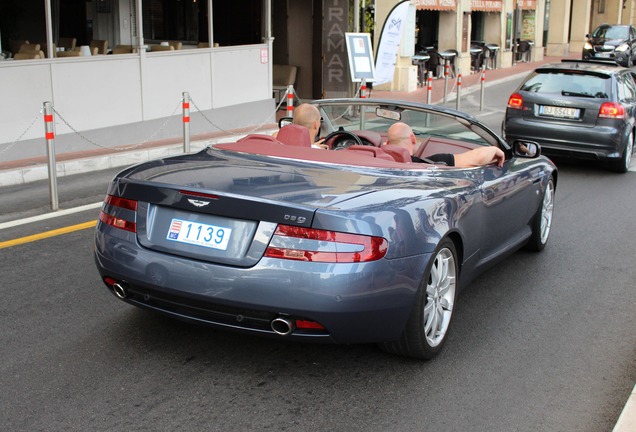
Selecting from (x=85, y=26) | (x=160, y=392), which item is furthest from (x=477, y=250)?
(x=85, y=26)

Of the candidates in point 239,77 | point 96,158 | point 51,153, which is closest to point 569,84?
point 239,77

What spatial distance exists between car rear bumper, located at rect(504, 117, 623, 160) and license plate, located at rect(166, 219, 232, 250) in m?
8.68

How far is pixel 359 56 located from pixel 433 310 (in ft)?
43.5

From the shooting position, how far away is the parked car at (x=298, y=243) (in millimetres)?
4066

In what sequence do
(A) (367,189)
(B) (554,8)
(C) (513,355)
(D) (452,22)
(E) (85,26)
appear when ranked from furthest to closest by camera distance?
(B) (554,8) < (D) (452,22) < (E) (85,26) < (C) (513,355) < (A) (367,189)

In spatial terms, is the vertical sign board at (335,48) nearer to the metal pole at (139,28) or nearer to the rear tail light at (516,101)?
the metal pole at (139,28)

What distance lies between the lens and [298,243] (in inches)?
160

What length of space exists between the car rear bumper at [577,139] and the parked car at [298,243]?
704cm

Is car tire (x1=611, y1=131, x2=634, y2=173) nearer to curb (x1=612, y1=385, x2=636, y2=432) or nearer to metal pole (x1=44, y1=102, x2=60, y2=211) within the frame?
metal pole (x1=44, y1=102, x2=60, y2=211)

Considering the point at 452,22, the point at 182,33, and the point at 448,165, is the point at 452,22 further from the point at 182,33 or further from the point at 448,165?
the point at 448,165

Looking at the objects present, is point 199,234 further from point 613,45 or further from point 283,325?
point 613,45

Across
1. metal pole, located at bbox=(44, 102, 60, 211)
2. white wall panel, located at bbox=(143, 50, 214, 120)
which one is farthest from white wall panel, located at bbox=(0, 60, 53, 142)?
metal pole, located at bbox=(44, 102, 60, 211)

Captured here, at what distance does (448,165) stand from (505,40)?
30952mm

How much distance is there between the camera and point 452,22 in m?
29.3
